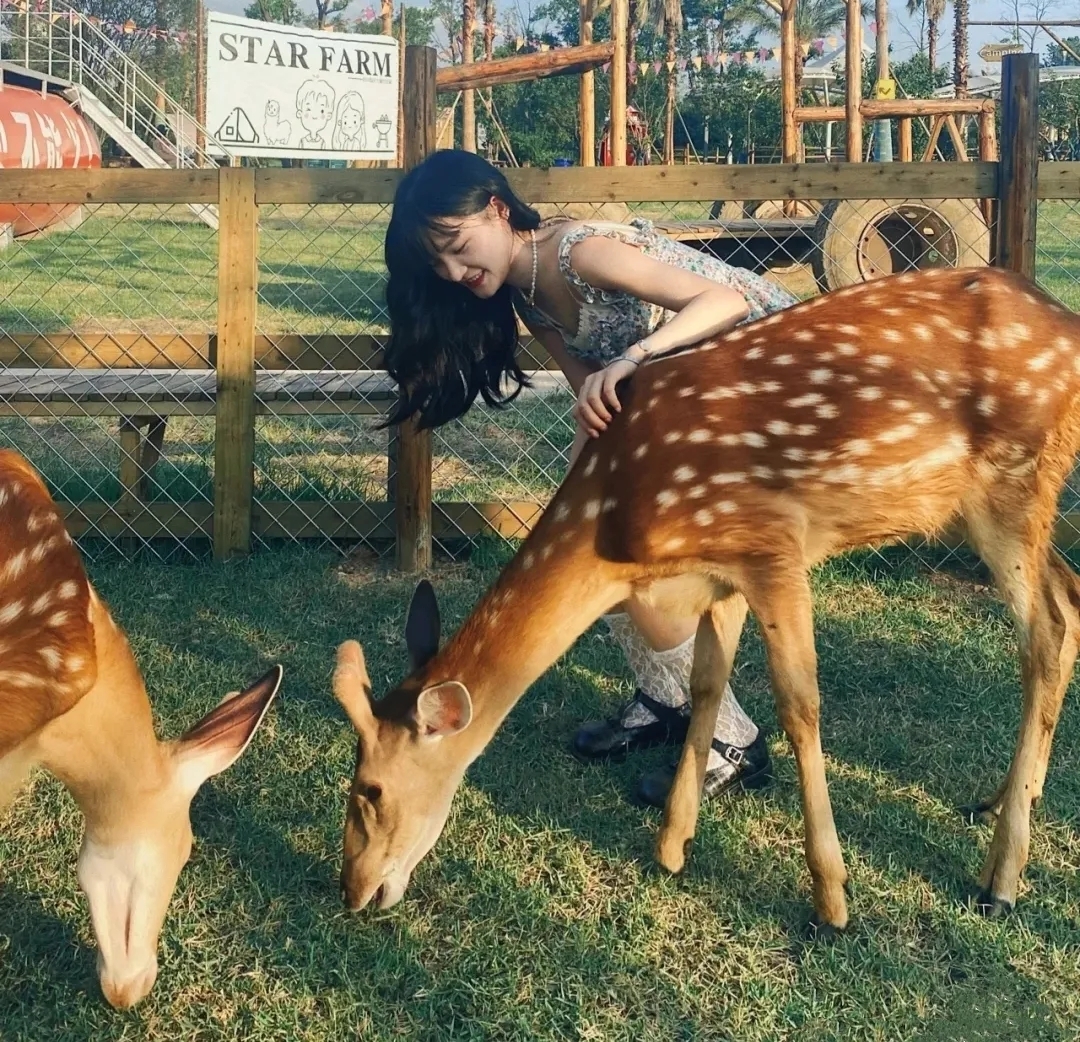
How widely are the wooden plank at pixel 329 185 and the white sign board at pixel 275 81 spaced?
6182mm

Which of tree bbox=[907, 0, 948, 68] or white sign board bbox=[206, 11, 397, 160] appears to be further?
tree bbox=[907, 0, 948, 68]

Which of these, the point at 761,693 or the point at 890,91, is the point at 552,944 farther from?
the point at 890,91

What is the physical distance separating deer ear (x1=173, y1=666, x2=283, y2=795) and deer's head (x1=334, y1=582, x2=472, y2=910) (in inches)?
7.7

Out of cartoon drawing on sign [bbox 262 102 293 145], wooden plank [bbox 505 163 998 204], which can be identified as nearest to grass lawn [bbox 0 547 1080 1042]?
wooden plank [bbox 505 163 998 204]

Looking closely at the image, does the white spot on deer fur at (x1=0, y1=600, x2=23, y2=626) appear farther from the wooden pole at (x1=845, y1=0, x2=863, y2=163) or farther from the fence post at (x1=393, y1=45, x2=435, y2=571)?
the wooden pole at (x1=845, y1=0, x2=863, y2=163)

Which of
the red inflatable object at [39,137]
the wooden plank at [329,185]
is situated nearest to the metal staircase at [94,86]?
the red inflatable object at [39,137]

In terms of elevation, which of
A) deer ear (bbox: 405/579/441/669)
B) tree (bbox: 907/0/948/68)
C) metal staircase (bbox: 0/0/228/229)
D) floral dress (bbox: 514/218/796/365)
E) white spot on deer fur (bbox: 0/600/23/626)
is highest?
tree (bbox: 907/0/948/68)

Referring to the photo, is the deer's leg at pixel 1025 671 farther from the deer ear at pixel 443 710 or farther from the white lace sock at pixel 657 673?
the deer ear at pixel 443 710

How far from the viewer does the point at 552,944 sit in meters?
3.05

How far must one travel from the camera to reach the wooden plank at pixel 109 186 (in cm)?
540

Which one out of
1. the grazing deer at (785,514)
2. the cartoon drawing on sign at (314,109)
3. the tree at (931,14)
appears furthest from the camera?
the tree at (931,14)

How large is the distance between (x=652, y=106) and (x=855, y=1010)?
47.0 m

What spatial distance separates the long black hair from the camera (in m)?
3.37

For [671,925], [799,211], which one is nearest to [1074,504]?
[671,925]
